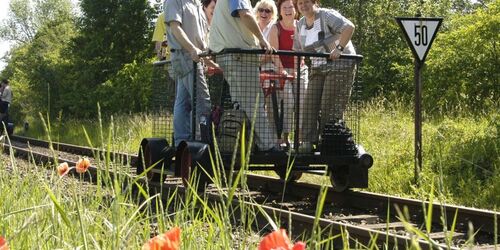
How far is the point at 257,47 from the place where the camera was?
7.17 metres

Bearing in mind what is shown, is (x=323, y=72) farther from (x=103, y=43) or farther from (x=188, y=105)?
(x=103, y=43)

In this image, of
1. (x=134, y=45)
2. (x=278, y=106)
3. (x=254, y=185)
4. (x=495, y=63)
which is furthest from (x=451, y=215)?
(x=134, y=45)

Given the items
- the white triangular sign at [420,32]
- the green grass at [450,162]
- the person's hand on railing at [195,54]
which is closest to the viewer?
the person's hand on railing at [195,54]

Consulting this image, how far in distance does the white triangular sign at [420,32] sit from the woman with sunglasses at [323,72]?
1.68 metres

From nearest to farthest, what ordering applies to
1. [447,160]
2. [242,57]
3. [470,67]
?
1. [242,57]
2. [447,160]
3. [470,67]

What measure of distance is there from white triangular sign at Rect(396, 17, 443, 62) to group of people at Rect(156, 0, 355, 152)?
5.06 feet

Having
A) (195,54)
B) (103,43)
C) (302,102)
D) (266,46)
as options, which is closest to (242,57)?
(266,46)

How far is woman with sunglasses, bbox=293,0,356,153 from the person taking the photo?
24.0 feet

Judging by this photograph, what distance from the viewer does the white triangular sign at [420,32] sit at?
353 inches

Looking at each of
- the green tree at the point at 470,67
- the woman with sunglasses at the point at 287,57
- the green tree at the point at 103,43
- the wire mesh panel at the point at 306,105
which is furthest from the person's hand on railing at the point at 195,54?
the green tree at the point at 103,43

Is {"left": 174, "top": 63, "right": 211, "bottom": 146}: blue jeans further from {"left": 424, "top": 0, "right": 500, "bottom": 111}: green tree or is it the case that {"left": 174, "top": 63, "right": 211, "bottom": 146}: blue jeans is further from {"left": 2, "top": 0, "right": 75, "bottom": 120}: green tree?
{"left": 424, "top": 0, "right": 500, "bottom": 111}: green tree

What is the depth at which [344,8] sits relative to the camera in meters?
44.7

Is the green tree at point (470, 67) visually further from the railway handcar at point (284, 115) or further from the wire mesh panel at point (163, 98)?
the railway handcar at point (284, 115)

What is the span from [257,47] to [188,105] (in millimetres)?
1034
